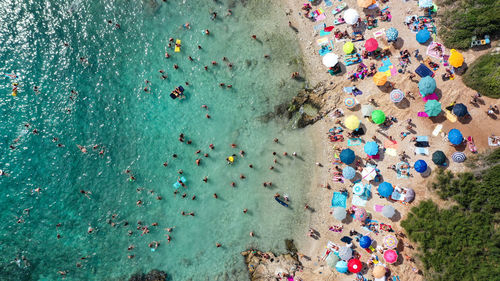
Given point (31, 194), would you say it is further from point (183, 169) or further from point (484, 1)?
point (484, 1)

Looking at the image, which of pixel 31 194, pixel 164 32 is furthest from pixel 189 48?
pixel 31 194

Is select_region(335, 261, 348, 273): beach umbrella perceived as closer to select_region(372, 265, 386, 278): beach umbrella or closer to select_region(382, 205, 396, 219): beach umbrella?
select_region(372, 265, 386, 278): beach umbrella

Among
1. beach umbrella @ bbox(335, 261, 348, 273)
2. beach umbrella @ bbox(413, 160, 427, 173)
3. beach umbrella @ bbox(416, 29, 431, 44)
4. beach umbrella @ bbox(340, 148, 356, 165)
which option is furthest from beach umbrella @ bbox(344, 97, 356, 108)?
beach umbrella @ bbox(335, 261, 348, 273)

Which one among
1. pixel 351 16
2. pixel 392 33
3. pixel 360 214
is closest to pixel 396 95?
pixel 392 33

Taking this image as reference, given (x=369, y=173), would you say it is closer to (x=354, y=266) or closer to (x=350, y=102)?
(x=350, y=102)

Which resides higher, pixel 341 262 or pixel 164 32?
pixel 164 32

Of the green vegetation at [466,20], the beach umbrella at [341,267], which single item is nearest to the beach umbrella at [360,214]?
the beach umbrella at [341,267]
